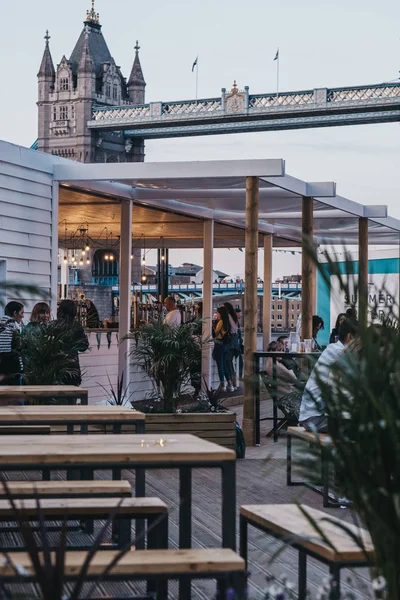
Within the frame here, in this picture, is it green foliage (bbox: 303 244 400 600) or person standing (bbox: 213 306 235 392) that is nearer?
green foliage (bbox: 303 244 400 600)

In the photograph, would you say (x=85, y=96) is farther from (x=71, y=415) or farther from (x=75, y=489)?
(x=75, y=489)

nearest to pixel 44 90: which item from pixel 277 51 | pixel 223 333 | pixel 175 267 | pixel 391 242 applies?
pixel 175 267

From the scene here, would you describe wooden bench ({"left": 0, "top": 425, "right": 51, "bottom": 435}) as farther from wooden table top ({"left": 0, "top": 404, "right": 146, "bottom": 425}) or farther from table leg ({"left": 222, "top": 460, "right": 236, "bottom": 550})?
table leg ({"left": 222, "top": 460, "right": 236, "bottom": 550})

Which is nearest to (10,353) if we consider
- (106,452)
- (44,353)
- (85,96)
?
(44,353)

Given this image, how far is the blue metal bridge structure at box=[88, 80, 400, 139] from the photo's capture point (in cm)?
5831

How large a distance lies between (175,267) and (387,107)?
→ 913 inches

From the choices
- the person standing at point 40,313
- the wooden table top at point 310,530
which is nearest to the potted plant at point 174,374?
the person standing at point 40,313

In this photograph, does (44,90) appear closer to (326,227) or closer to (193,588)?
(326,227)

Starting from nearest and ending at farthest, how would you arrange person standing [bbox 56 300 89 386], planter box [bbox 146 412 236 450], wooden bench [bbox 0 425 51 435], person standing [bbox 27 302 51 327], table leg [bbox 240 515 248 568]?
table leg [bbox 240 515 248 568] → wooden bench [bbox 0 425 51 435] → person standing [bbox 56 300 89 386] → person standing [bbox 27 302 51 327] → planter box [bbox 146 412 236 450]

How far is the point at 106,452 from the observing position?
3.36 metres

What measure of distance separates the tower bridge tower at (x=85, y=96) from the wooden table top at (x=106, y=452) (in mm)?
79285

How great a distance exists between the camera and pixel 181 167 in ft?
32.1

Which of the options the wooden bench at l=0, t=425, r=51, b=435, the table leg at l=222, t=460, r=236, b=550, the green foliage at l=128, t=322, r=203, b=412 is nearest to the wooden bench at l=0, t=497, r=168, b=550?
the table leg at l=222, t=460, r=236, b=550

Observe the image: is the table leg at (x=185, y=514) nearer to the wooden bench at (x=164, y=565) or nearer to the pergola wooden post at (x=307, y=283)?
the wooden bench at (x=164, y=565)
